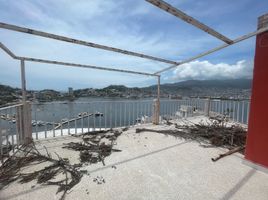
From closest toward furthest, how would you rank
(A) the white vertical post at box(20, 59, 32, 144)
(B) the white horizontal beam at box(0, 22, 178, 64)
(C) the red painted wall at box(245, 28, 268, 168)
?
1. (B) the white horizontal beam at box(0, 22, 178, 64)
2. (C) the red painted wall at box(245, 28, 268, 168)
3. (A) the white vertical post at box(20, 59, 32, 144)

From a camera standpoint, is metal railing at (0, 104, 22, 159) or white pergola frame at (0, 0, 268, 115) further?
metal railing at (0, 104, 22, 159)

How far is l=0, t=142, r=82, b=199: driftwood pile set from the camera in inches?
75.4

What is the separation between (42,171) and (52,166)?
157mm

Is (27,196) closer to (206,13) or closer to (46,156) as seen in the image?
(46,156)

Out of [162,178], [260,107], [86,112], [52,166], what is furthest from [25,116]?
[260,107]

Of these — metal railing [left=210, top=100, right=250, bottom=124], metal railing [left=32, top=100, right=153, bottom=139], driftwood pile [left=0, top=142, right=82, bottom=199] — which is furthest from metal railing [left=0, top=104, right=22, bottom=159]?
metal railing [left=210, top=100, right=250, bottom=124]

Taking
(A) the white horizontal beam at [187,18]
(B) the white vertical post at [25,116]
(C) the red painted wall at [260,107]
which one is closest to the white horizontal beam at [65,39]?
(B) the white vertical post at [25,116]

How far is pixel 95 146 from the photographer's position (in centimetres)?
317

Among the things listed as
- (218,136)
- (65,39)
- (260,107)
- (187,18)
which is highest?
(187,18)

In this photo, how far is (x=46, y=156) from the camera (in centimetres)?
264

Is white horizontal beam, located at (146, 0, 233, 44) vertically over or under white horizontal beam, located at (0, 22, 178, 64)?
over

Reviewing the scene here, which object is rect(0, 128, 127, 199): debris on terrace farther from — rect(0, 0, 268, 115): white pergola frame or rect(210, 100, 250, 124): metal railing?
rect(210, 100, 250, 124): metal railing

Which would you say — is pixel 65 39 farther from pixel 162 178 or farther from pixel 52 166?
pixel 162 178

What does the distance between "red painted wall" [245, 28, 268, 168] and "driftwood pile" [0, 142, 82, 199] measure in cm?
261
